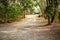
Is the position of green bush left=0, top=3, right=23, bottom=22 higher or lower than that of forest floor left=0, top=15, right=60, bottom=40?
higher

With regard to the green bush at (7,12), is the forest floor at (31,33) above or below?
below

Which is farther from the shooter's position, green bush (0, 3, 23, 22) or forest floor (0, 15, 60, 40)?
green bush (0, 3, 23, 22)

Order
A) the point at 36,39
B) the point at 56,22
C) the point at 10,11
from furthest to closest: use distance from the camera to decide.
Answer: the point at 10,11 < the point at 56,22 < the point at 36,39

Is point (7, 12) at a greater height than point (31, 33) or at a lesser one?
greater

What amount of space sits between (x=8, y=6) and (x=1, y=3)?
37.7 inches

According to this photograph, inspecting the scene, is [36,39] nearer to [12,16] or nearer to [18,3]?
[12,16]

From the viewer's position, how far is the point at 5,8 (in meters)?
17.0

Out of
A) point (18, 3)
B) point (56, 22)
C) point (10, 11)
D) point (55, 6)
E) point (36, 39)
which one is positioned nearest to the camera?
point (36, 39)

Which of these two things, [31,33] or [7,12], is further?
[7,12]

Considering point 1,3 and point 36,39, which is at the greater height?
point 1,3

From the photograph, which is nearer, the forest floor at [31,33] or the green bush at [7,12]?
the forest floor at [31,33]

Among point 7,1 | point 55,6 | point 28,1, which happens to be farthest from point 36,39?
point 28,1

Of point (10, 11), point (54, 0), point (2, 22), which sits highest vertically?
point (54, 0)

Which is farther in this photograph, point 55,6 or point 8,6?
point 8,6
